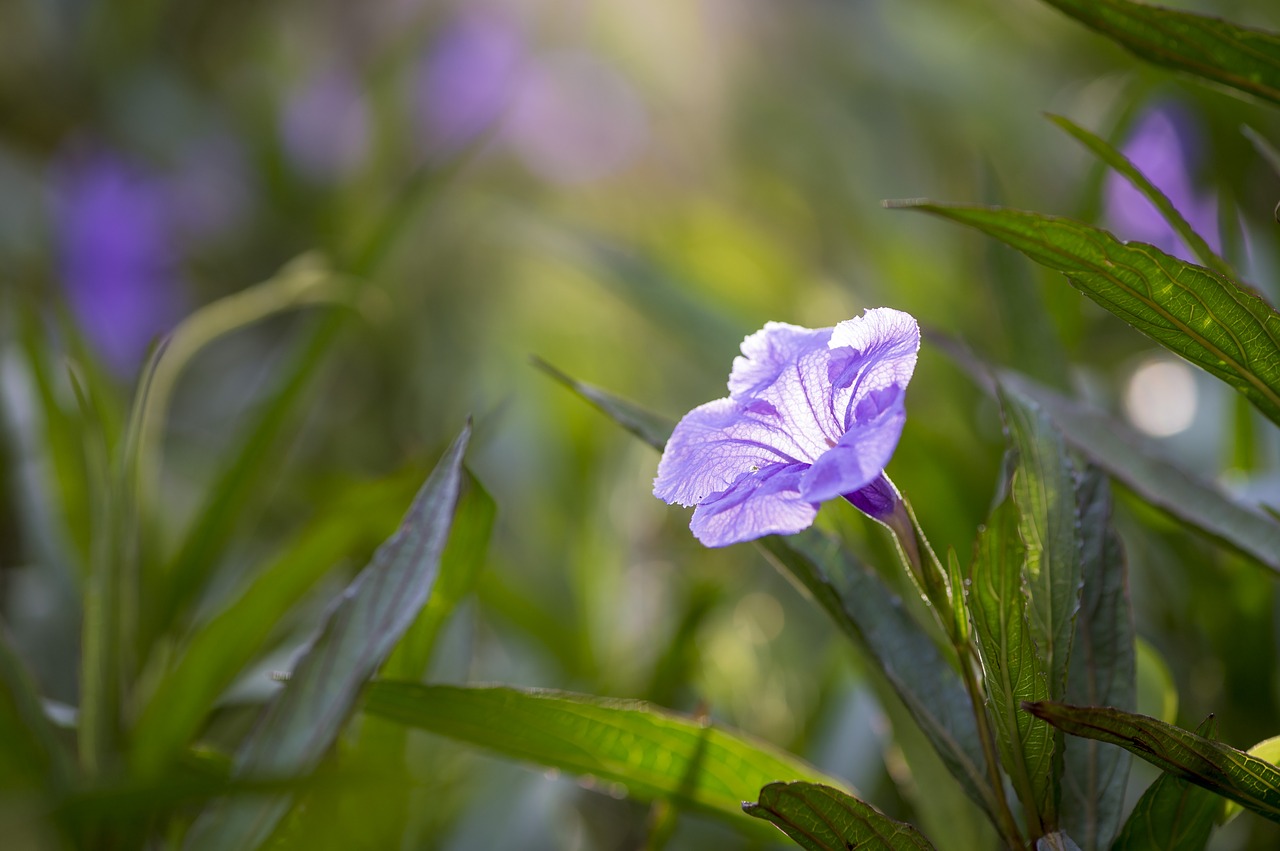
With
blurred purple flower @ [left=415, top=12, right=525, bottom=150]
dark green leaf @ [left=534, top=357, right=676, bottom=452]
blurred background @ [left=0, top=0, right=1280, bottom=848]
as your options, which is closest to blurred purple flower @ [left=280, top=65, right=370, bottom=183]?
blurred background @ [left=0, top=0, right=1280, bottom=848]

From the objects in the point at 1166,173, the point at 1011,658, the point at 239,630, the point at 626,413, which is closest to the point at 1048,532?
the point at 1011,658

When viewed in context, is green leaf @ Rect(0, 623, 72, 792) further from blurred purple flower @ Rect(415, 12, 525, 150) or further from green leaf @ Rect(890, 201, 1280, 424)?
blurred purple flower @ Rect(415, 12, 525, 150)

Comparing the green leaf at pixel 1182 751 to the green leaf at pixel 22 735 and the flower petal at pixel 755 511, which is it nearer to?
the flower petal at pixel 755 511

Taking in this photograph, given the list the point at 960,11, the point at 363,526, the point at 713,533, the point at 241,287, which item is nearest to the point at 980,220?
the point at 713,533

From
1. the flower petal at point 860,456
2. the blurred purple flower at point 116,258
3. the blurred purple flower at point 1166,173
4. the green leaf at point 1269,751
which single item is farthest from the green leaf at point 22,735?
the blurred purple flower at point 116,258

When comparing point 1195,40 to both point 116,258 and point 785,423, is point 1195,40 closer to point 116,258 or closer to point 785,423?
point 785,423

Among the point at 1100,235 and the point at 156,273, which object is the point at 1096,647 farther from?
the point at 156,273

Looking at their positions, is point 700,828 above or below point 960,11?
below
